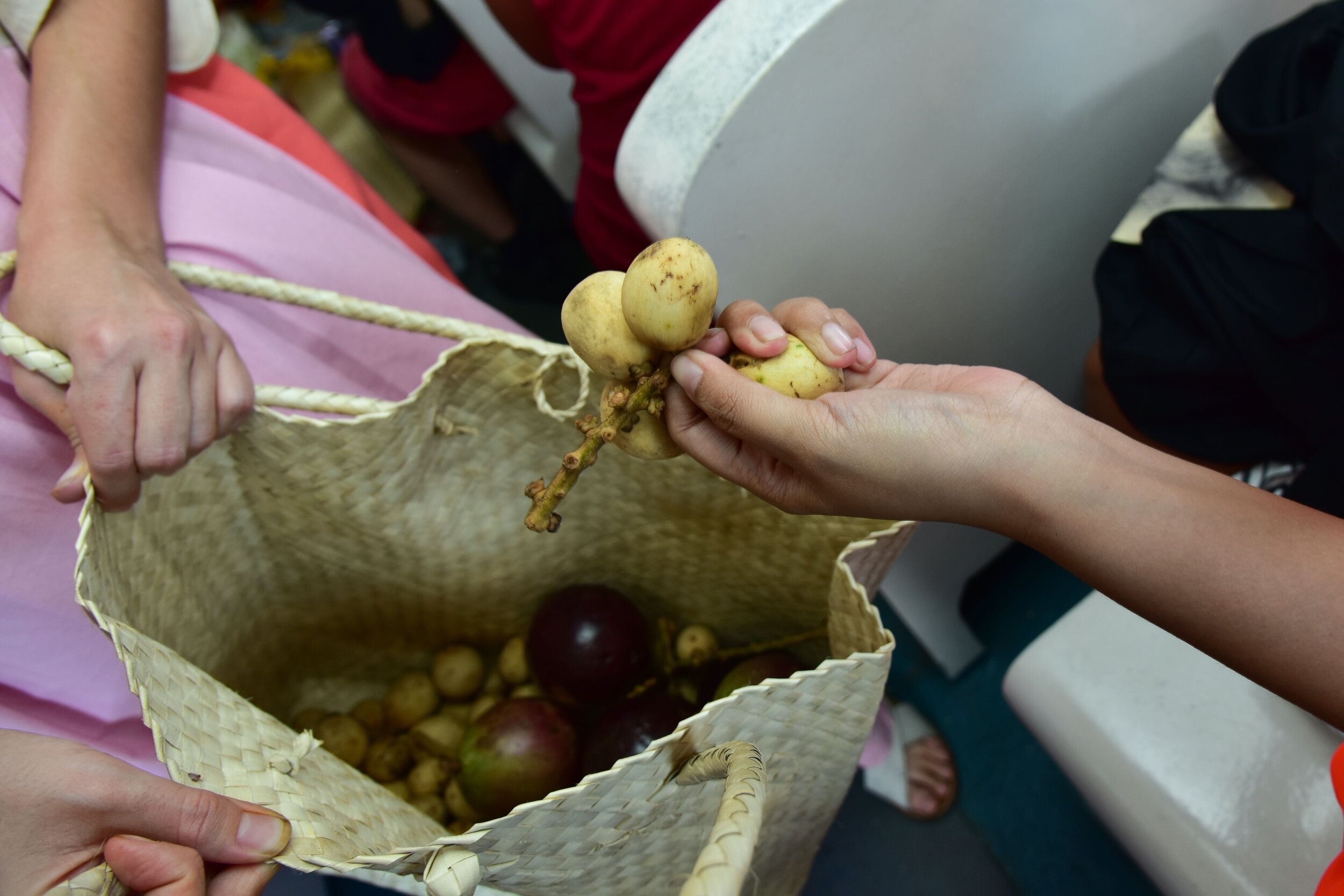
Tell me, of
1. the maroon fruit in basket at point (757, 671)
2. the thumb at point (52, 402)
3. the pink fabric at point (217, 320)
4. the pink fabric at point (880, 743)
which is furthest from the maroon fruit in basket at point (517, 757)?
the pink fabric at point (880, 743)

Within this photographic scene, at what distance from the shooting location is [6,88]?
0.65m

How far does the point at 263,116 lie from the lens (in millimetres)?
816

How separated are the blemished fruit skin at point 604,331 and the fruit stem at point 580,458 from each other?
0.06ft

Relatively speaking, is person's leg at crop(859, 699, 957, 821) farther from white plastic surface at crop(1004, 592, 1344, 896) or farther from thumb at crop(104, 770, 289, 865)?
thumb at crop(104, 770, 289, 865)

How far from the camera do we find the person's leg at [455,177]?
4.74 ft

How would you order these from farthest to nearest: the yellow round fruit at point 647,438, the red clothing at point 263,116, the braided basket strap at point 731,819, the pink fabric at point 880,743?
the pink fabric at point 880,743 < the red clothing at point 263,116 < the yellow round fruit at point 647,438 < the braided basket strap at point 731,819

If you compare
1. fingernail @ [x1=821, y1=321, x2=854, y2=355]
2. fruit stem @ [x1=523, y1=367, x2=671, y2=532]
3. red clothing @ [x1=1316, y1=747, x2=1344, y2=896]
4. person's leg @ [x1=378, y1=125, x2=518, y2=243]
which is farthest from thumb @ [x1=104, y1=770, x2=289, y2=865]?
person's leg @ [x1=378, y1=125, x2=518, y2=243]

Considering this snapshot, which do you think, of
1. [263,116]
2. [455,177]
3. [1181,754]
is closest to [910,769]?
[1181,754]

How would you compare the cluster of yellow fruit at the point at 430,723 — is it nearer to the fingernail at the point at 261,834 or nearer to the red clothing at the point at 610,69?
the fingernail at the point at 261,834

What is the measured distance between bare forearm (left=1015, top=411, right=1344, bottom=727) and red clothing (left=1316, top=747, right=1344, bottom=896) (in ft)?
0.25

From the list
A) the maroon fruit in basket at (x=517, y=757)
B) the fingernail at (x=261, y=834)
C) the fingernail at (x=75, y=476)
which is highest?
the fingernail at (x=75, y=476)

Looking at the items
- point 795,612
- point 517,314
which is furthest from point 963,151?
point 517,314

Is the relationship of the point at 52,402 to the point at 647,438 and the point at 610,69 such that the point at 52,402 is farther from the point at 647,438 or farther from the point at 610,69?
the point at 610,69

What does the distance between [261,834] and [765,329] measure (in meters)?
0.40
